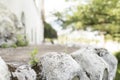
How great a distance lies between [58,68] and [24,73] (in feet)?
1.36

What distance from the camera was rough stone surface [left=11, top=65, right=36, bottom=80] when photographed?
3650 millimetres

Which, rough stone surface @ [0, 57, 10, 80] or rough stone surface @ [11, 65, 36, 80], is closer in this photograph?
rough stone surface @ [0, 57, 10, 80]

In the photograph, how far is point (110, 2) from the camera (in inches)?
792

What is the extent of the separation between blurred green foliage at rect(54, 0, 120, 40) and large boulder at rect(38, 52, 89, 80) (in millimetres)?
15917

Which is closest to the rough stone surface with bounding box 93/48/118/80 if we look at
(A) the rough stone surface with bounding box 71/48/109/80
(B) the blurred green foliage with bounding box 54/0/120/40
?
(A) the rough stone surface with bounding box 71/48/109/80

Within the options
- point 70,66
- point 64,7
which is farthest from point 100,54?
point 64,7

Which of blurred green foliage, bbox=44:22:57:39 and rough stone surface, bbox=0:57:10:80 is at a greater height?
rough stone surface, bbox=0:57:10:80

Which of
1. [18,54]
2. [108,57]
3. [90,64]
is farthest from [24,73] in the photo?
[108,57]

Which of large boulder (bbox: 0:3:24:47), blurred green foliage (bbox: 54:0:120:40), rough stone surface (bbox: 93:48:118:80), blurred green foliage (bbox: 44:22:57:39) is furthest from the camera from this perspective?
blurred green foliage (bbox: 54:0:120:40)

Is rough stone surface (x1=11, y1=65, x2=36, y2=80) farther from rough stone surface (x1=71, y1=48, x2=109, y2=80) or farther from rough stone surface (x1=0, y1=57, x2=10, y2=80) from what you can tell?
rough stone surface (x1=71, y1=48, x2=109, y2=80)

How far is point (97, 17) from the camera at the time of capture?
814 inches

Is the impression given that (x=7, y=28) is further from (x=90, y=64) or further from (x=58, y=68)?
(x=58, y=68)

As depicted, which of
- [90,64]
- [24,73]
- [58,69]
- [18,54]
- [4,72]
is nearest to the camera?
[4,72]

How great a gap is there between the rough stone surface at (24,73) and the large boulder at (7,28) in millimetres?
2953
